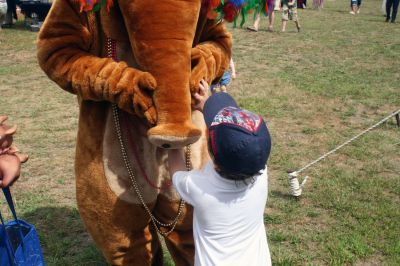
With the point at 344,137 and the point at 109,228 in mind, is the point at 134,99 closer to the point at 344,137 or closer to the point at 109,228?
the point at 109,228

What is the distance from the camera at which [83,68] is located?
5.69 feet

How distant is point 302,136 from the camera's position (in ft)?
16.1

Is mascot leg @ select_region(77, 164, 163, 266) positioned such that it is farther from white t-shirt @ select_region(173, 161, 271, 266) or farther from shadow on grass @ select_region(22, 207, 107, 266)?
shadow on grass @ select_region(22, 207, 107, 266)

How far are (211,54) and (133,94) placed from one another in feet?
1.37

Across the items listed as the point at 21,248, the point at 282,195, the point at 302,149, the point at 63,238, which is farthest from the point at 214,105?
the point at 302,149

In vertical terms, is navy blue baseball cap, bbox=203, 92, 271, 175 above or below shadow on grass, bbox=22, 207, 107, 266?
above

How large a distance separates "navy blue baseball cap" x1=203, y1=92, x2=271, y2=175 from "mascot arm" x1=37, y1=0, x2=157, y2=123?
0.27 m

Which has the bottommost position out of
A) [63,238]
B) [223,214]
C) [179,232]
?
[63,238]

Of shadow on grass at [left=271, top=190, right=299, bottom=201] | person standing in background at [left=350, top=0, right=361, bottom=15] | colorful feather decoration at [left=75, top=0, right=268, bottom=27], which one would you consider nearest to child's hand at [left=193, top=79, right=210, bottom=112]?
colorful feather decoration at [left=75, top=0, right=268, bottom=27]

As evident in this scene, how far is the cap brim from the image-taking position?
5.54ft

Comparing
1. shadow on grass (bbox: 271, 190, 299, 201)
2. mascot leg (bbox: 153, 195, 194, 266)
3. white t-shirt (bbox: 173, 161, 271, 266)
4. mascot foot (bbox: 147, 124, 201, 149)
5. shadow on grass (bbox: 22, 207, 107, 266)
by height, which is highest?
mascot foot (bbox: 147, 124, 201, 149)

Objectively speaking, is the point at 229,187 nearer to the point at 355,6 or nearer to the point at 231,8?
the point at 231,8

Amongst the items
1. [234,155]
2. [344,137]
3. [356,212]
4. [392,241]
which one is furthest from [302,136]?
[234,155]

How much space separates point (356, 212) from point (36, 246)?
93.4 inches
